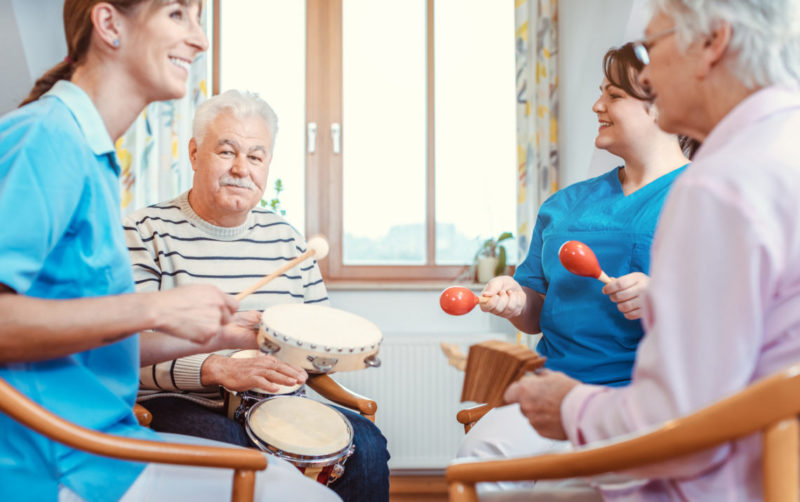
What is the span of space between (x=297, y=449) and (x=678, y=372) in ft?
3.15

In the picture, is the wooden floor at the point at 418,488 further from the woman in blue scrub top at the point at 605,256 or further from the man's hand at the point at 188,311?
the man's hand at the point at 188,311

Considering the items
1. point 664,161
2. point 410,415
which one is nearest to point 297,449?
point 664,161

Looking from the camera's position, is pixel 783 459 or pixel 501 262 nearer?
pixel 783 459

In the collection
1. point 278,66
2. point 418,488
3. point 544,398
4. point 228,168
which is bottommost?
point 418,488

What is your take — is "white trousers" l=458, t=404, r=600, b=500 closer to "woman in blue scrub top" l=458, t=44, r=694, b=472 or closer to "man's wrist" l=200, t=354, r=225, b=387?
"woman in blue scrub top" l=458, t=44, r=694, b=472

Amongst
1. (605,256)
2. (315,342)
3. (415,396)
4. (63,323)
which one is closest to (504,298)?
(605,256)

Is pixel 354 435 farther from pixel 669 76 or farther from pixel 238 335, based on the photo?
pixel 669 76

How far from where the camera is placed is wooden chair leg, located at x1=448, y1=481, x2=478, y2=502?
35.0 inches

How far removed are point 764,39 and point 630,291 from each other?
0.65 meters

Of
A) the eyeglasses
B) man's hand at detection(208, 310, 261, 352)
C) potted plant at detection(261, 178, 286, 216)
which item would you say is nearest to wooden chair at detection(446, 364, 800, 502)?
the eyeglasses

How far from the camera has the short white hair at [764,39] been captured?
2.56ft

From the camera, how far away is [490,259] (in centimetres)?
340

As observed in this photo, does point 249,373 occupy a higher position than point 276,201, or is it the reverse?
point 276,201

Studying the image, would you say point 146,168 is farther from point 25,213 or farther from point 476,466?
point 476,466
